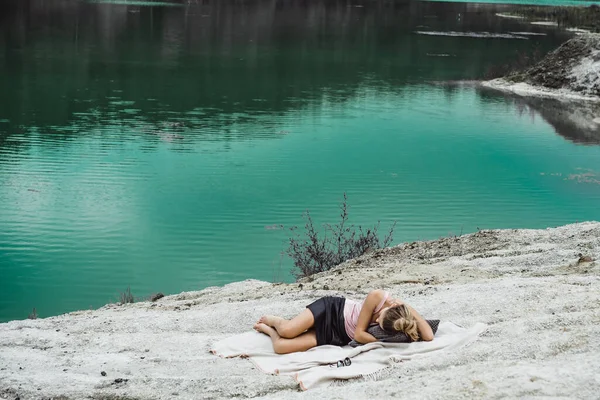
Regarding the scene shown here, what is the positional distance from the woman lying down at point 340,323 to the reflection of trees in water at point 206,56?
18.4 metres

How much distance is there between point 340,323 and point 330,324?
0.08m

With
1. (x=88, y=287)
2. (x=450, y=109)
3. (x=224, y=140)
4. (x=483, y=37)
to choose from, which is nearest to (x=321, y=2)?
(x=483, y=37)

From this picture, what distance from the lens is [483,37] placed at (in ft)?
177

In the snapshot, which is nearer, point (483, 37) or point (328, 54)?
point (328, 54)

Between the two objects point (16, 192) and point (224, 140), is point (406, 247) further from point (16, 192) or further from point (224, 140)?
point (224, 140)

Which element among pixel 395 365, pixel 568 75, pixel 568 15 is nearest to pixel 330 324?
pixel 395 365

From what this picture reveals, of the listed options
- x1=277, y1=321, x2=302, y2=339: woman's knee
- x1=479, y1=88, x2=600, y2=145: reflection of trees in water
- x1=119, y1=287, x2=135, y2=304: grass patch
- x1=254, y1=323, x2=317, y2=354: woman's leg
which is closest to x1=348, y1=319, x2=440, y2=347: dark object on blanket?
x1=254, y1=323, x2=317, y2=354: woman's leg

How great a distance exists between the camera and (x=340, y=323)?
7.16 metres

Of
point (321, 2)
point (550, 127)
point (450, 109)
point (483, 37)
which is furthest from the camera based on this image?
point (321, 2)

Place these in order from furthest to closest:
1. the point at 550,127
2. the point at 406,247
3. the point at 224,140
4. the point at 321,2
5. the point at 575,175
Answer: the point at 321,2
the point at 550,127
the point at 224,140
the point at 575,175
the point at 406,247

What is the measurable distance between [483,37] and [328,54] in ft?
50.2

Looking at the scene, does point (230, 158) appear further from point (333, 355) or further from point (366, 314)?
point (333, 355)

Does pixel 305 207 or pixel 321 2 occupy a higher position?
pixel 321 2

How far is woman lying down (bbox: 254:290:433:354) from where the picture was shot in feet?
22.6
